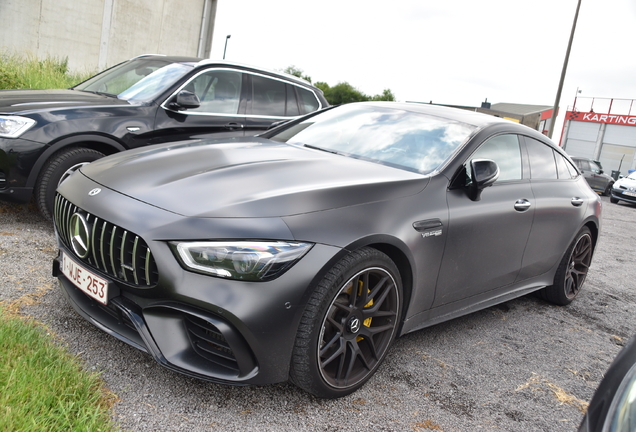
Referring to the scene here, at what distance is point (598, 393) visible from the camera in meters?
1.56

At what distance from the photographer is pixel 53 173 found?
445 cm

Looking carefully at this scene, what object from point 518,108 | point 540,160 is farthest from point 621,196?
point 518,108

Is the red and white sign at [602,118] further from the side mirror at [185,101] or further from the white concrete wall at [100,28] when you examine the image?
the side mirror at [185,101]

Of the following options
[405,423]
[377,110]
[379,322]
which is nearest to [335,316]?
[379,322]

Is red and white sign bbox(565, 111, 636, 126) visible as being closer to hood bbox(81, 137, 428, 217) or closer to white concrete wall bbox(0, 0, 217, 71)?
white concrete wall bbox(0, 0, 217, 71)

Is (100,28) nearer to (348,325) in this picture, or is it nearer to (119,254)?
(119,254)

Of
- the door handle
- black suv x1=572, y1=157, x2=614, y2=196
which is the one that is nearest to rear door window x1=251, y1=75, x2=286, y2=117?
the door handle

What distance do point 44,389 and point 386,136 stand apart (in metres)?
2.46

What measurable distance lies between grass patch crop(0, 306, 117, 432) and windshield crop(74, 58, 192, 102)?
10.2ft

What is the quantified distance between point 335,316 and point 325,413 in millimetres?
462

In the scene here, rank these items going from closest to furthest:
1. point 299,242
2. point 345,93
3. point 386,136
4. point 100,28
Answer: point 299,242
point 386,136
point 100,28
point 345,93

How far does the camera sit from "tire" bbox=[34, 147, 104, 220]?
14.5 feet

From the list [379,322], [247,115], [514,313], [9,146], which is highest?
[247,115]

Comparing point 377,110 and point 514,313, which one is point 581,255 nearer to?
point 514,313
